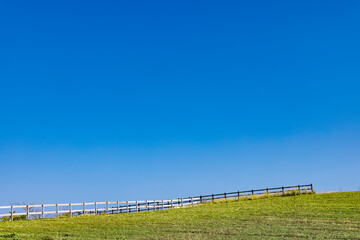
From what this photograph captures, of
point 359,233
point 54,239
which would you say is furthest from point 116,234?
point 359,233

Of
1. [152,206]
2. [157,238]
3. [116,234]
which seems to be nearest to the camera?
[157,238]

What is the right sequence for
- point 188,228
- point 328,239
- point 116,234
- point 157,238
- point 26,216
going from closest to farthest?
point 328,239
point 157,238
point 116,234
point 188,228
point 26,216

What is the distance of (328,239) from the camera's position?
13.1 metres

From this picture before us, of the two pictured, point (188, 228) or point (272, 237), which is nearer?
point (272, 237)

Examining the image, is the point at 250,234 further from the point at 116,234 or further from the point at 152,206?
the point at 152,206

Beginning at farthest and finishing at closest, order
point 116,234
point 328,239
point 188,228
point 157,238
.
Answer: point 188,228, point 116,234, point 157,238, point 328,239

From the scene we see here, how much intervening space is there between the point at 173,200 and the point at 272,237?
31173mm

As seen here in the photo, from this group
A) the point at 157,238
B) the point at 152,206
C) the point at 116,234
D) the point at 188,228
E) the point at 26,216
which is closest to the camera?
the point at 157,238

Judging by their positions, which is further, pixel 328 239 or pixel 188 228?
pixel 188 228

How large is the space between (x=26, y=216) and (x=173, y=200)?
17.7 metres

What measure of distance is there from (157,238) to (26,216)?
20.5 metres

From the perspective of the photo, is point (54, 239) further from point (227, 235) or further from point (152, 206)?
point (152, 206)

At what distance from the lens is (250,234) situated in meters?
14.7

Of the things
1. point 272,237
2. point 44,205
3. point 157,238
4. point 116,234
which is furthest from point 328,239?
point 44,205
